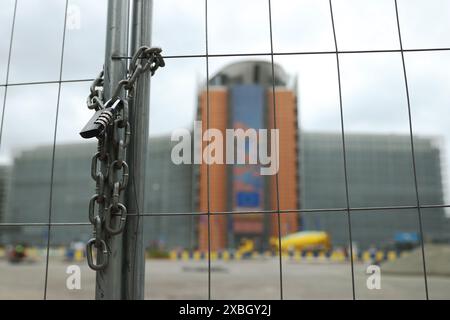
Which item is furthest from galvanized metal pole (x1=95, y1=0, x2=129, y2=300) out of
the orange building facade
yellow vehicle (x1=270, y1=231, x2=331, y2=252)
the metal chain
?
the orange building facade

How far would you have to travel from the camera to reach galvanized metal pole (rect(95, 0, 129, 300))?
129 inches

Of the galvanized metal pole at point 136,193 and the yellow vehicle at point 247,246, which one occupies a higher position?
the yellow vehicle at point 247,246

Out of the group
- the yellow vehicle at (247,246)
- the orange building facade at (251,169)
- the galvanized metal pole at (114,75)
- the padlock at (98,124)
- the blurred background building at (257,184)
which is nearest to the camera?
the padlock at (98,124)

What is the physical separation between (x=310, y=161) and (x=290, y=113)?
1020 cm

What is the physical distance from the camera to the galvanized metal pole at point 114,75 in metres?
3.28

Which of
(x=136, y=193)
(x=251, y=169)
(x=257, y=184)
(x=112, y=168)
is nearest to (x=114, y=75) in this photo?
(x=112, y=168)

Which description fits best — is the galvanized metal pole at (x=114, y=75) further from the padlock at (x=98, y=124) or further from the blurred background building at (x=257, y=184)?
the blurred background building at (x=257, y=184)

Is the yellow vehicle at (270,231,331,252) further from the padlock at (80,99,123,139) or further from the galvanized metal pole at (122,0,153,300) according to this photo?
the padlock at (80,99,123,139)

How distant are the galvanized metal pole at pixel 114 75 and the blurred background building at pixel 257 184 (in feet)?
163

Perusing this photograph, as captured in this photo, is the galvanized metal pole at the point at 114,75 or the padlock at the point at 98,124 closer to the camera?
the padlock at the point at 98,124

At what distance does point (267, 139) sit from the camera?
5453 mm

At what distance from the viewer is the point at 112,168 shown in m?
3.23

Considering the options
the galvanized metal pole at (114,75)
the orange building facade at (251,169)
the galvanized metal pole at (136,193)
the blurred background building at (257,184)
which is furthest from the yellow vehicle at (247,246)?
the galvanized metal pole at (114,75)
